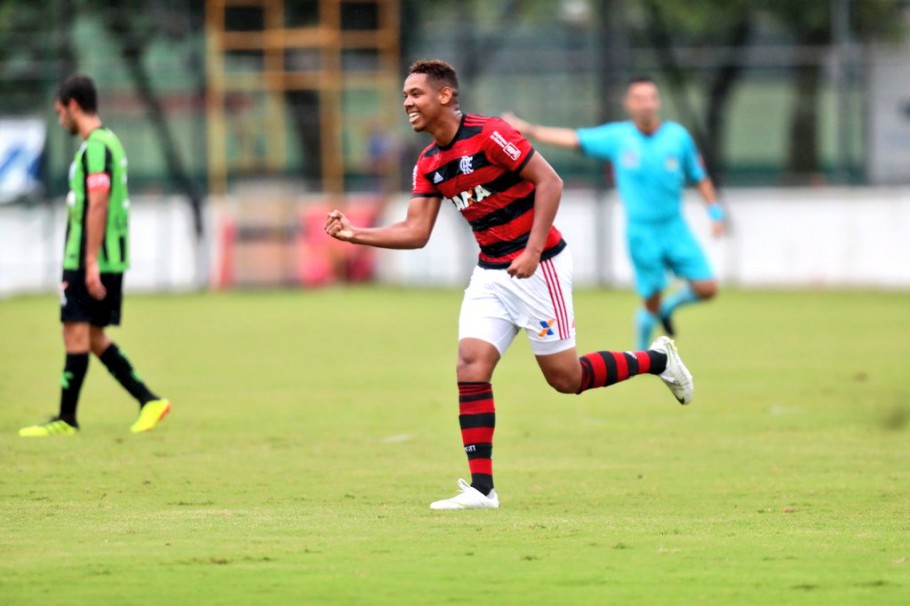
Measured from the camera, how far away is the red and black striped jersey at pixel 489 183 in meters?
8.03

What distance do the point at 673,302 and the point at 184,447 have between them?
232 inches

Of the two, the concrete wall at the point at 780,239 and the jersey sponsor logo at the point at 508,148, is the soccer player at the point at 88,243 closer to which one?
the jersey sponsor logo at the point at 508,148

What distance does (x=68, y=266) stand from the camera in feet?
36.2

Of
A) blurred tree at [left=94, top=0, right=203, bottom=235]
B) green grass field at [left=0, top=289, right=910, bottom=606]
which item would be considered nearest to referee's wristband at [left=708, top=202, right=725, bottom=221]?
green grass field at [left=0, top=289, right=910, bottom=606]

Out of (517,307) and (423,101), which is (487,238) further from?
(423,101)

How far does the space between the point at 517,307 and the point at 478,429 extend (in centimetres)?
65

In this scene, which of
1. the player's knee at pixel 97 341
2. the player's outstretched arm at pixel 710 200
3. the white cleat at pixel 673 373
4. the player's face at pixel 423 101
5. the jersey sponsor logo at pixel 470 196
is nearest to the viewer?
the player's face at pixel 423 101

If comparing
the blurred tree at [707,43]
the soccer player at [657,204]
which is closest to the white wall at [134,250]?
the blurred tree at [707,43]

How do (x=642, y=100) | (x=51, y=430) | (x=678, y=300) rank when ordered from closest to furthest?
(x=51, y=430) → (x=642, y=100) → (x=678, y=300)

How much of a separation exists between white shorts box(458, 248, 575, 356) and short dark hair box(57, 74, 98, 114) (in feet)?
12.6

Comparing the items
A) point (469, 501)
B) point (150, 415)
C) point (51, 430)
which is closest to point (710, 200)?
point (150, 415)

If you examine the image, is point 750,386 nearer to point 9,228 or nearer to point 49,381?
point 49,381

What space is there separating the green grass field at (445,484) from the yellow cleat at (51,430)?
11cm

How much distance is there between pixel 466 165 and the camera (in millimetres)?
8125
